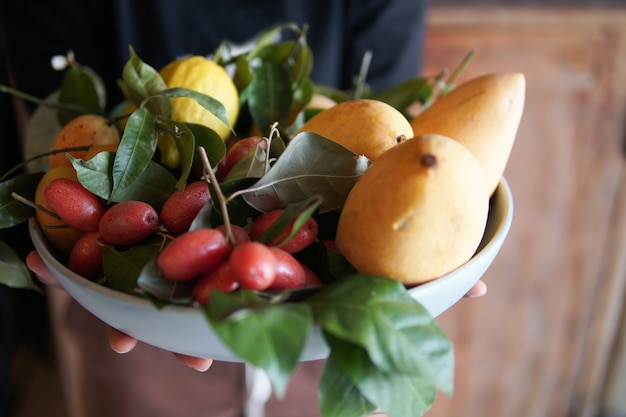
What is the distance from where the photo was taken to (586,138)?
0.95m

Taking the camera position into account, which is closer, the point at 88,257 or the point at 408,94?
the point at 88,257

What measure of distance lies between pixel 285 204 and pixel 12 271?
0.19 meters

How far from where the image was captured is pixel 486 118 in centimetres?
34

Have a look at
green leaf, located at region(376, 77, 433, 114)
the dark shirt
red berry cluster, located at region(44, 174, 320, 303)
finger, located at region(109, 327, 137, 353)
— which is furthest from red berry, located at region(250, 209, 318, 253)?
the dark shirt

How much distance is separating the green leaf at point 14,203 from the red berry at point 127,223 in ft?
0.28

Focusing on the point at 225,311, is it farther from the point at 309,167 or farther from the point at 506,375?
the point at 506,375

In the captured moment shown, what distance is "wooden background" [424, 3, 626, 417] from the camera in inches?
34.9

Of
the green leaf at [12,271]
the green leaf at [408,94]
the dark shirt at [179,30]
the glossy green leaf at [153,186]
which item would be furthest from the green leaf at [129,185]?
the dark shirt at [179,30]

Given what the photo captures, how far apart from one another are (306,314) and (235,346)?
0.03 metres

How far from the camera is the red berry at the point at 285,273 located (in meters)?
0.27

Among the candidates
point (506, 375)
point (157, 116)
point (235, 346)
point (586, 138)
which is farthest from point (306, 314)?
point (506, 375)

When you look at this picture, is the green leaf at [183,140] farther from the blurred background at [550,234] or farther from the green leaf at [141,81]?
the blurred background at [550,234]

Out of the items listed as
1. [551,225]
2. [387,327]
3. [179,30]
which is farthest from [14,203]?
[551,225]

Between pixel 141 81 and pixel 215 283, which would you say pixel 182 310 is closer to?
pixel 215 283
